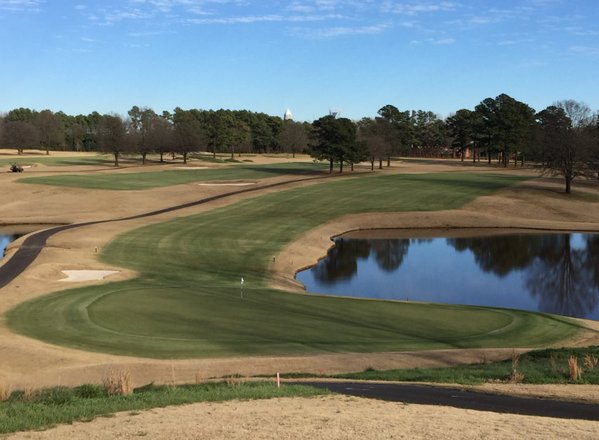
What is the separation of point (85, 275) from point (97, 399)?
25251mm

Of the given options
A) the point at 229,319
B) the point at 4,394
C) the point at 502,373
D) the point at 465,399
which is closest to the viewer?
the point at 465,399

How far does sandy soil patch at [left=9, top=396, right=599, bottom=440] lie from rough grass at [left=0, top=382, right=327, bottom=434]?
46 cm

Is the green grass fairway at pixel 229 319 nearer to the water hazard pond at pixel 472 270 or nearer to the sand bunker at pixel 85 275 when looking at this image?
the sand bunker at pixel 85 275

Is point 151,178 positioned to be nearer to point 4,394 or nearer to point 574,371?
point 4,394

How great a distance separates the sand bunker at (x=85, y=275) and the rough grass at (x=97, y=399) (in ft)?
69.7

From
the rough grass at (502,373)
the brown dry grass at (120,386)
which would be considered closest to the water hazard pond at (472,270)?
the rough grass at (502,373)

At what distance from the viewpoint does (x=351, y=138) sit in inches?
4205

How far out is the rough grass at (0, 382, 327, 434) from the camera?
45.3ft

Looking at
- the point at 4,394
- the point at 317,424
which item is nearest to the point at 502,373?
the point at 317,424

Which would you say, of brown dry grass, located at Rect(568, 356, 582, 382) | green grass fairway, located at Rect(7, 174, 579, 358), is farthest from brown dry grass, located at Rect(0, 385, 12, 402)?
brown dry grass, located at Rect(568, 356, 582, 382)

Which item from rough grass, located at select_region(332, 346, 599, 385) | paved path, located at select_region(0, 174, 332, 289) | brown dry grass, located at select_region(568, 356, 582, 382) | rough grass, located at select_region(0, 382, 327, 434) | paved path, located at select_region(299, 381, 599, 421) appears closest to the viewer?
rough grass, located at select_region(0, 382, 327, 434)

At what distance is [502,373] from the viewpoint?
19.1 m

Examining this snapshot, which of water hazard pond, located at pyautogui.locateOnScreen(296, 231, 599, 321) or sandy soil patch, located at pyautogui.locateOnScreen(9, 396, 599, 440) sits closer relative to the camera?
sandy soil patch, located at pyautogui.locateOnScreen(9, 396, 599, 440)

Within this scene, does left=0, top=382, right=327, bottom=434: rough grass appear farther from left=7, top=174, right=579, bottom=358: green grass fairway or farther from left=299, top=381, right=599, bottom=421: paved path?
left=7, top=174, right=579, bottom=358: green grass fairway
